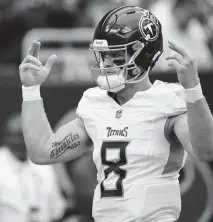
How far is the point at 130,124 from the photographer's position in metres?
3.85

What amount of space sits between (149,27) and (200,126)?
69cm

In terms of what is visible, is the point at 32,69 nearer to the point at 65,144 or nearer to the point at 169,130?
the point at 65,144

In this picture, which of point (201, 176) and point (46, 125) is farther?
point (201, 176)

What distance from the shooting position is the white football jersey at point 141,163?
378cm

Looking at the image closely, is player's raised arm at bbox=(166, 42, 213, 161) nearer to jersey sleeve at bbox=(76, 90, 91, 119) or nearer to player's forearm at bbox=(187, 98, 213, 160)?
player's forearm at bbox=(187, 98, 213, 160)

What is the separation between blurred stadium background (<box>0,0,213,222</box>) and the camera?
7.43 meters

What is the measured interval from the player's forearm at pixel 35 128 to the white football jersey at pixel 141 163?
319 mm

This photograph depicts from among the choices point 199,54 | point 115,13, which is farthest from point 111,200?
point 199,54

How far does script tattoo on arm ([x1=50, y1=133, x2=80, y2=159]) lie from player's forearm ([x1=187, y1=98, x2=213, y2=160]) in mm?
754

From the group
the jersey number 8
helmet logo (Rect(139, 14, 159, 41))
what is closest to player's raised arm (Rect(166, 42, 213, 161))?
the jersey number 8

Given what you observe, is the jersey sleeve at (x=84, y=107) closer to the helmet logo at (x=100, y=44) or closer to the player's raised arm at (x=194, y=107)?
the helmet logo at (x=100, y=44)

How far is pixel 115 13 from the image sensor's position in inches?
158

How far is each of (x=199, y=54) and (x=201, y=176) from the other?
157 centimetres

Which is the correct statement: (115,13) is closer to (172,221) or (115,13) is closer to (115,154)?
(115,154)
